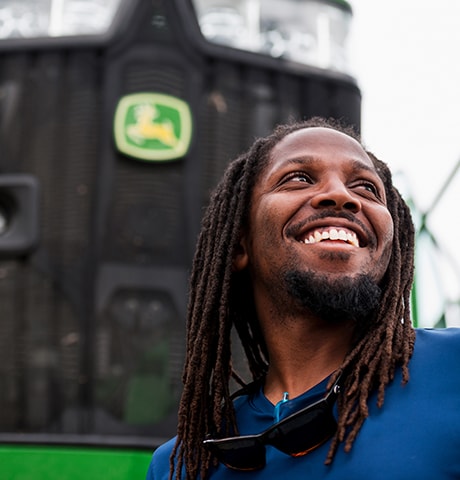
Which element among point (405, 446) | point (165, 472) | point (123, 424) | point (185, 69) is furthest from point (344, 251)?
point (185, 69)

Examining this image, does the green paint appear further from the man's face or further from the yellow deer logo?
the man's face

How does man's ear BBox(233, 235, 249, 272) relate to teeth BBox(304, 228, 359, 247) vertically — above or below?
below

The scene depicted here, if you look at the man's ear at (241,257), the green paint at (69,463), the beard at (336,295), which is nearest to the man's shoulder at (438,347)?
the beard at (336,295)

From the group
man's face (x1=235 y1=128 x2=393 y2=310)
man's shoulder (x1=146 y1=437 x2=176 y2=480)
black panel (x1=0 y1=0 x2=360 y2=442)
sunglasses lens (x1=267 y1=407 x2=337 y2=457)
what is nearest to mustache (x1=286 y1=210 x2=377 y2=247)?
man's face (x1=235 y1=128 x2=393 y2=310)

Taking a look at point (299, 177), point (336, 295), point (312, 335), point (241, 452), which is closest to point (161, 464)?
point (241, 452)

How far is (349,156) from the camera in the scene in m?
1.63

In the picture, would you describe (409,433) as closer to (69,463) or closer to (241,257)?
(241,257)

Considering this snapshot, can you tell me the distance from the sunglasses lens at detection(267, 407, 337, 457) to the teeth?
0.30 metres

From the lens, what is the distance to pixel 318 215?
153cm

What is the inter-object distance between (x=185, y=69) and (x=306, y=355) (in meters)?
2.95

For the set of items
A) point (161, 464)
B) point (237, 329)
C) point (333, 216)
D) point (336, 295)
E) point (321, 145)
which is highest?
point (321, 145)

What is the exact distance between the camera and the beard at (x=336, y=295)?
1452mm

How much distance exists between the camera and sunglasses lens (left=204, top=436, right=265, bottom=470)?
1428mm

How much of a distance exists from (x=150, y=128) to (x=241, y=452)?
2893 millimetres
